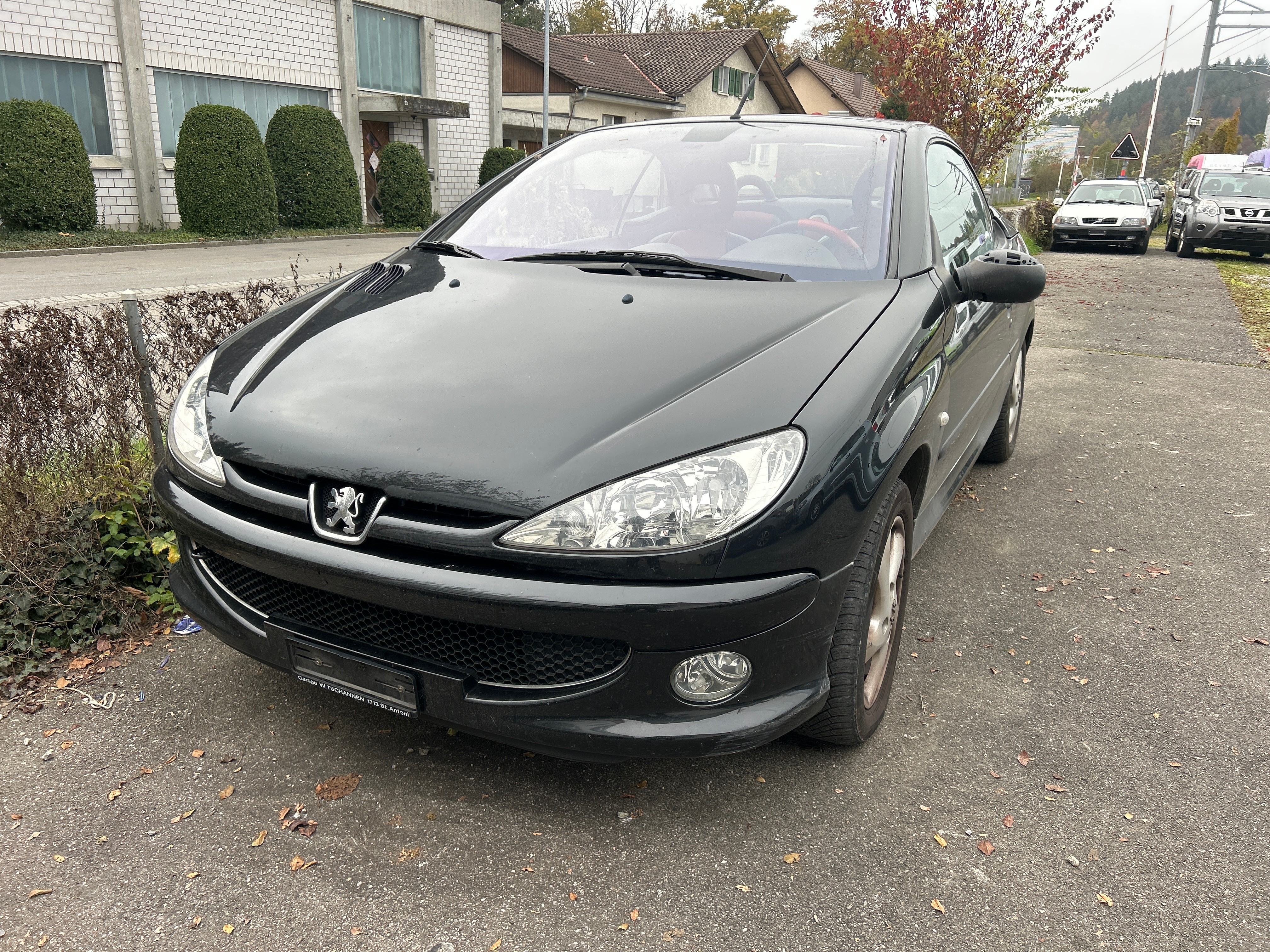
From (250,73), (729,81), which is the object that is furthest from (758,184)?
(729,81)

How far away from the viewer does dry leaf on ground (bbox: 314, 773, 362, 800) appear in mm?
2355

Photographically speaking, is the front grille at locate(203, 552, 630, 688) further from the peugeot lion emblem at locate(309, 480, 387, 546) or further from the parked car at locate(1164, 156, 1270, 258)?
the parked car at locate(1164, 156, 1270, 258)

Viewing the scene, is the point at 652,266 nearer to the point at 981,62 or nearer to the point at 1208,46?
the point at 981,62

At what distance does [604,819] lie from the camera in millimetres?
2299

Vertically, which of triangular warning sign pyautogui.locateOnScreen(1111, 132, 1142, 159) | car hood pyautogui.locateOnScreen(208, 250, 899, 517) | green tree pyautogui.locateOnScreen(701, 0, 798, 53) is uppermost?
green tree pyautogui.locateOnScreen(701, 0, 798, 53)

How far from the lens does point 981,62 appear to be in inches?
605

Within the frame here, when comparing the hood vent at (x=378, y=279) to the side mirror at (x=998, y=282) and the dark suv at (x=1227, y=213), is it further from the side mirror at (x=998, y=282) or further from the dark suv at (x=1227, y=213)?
the dark suv at (x=1227, y=213)

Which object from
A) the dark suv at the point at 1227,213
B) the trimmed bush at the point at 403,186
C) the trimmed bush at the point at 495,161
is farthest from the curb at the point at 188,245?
the dark suv at the point at 1227,213

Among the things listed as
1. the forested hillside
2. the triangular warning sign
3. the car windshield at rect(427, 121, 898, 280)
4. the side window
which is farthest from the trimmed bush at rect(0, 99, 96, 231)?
the forested hillside

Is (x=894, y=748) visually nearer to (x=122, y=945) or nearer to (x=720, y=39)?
(x=122, y=945)

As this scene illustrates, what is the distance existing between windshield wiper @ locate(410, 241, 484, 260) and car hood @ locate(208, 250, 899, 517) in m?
0.32

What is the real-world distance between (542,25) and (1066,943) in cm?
6378

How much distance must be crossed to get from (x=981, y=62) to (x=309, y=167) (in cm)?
1317

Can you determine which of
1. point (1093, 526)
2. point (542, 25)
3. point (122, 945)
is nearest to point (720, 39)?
point (542, 25)
